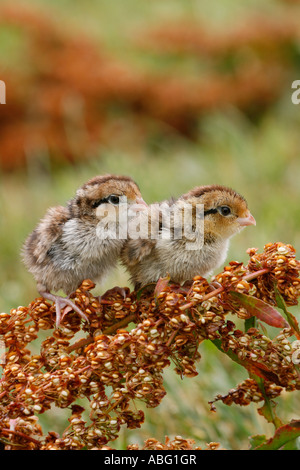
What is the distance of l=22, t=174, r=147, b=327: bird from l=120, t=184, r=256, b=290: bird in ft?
0.19

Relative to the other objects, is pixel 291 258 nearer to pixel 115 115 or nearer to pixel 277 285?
pixel 277 285

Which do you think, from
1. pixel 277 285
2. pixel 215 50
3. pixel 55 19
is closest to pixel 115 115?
pixel 215 50

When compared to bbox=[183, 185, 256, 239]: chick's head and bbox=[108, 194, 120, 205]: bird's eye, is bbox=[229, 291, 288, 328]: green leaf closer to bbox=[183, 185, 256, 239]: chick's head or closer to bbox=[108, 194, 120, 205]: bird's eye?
bbox=[183, 185, 256, 239]: chick's head

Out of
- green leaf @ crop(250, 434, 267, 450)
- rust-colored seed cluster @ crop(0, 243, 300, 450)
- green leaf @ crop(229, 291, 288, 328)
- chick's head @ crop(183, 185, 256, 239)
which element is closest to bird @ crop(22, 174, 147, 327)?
chick's head @ crop(183, 185, 256, 239)

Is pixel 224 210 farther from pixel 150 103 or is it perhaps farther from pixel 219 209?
pixel 150 103

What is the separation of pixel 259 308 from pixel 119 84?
6.09 meters

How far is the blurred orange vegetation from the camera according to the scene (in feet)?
22.9

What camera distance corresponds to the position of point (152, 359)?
4.84 ft

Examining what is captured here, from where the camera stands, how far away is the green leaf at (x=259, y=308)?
1441mm

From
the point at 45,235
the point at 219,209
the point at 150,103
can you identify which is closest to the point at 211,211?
the point at 219,209

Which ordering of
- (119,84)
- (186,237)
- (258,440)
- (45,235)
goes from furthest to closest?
(119,84) → (45,235) → (186,237) → (258,440)

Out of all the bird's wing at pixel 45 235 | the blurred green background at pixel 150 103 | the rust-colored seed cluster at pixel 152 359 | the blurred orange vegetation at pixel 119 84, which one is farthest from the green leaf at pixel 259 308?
the blurred orange vegetation at pixel 119 84

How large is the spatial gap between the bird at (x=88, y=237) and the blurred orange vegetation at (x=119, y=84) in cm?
475

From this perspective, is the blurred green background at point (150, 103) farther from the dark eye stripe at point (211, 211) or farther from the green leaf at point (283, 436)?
the green leaf at point (283, 436)
